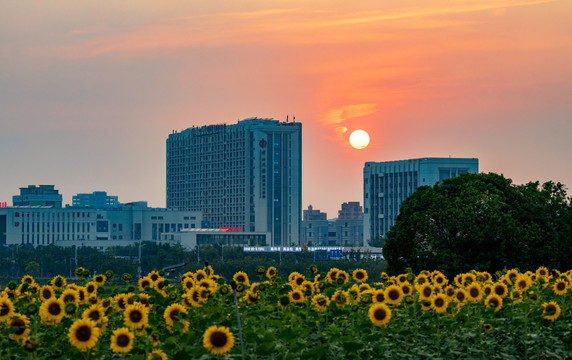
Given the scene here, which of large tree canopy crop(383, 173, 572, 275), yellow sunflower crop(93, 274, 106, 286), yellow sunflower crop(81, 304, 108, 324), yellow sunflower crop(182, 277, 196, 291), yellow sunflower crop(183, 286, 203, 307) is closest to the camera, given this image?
yellow sunflower crop(81, 304, 108, 324)

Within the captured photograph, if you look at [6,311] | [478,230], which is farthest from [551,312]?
[478,230]

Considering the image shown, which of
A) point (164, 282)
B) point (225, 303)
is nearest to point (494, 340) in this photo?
point (225, 303)

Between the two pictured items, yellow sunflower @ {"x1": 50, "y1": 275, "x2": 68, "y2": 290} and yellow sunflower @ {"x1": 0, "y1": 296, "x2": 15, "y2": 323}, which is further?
yellow sunflower @ {"x1": 50, "y1": 275, "x2": 68, "y2": 290}

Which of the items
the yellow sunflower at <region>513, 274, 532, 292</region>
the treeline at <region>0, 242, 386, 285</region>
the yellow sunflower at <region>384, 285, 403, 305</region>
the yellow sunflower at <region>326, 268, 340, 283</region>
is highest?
the yellow sunflower at <region>326, 268, 340, 283</region>

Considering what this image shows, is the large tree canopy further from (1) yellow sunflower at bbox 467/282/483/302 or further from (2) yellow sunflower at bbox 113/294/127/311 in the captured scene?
(2) yellow sunflower at bbox 113/294/127/311

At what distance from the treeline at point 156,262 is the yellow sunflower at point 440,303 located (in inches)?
5326

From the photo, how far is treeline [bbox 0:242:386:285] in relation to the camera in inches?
6344

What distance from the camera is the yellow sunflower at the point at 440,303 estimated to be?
1892 centimetres

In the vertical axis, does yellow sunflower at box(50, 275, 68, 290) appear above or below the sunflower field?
above

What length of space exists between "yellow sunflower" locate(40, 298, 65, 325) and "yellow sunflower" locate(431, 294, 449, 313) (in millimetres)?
7150

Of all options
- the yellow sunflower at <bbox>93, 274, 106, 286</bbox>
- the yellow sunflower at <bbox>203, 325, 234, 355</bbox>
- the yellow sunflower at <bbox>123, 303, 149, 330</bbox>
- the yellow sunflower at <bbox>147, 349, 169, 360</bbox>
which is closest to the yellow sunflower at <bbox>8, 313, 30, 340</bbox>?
the yellow sunflower at <bbox>123, 303, 149, 330</bbox>

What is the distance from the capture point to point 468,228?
62.0 metres

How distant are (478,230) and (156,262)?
123 meters

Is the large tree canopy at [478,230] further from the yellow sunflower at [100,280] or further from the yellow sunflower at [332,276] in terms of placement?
the yellow sunflower at [100,280]
